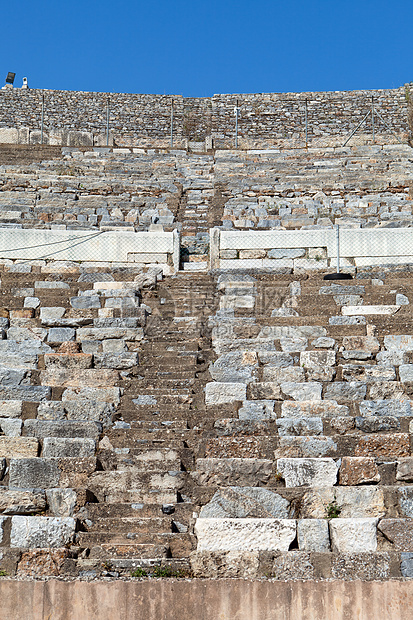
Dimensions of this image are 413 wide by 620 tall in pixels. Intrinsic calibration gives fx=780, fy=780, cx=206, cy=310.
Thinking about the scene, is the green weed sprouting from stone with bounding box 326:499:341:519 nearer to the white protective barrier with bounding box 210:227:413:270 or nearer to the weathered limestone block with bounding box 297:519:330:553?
the weathered limestone block with bounding box 297:519:330:553

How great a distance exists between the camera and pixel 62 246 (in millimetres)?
11828

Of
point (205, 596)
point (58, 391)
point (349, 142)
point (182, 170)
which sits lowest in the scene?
point (205, 596)

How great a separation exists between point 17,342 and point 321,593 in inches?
188

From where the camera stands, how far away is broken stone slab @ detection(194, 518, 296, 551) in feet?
17.7

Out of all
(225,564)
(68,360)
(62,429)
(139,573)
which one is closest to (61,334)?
(68,360)

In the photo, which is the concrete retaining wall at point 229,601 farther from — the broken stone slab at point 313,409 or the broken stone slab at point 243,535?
the broken stone slab at point 313,409

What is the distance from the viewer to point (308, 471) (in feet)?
19.8

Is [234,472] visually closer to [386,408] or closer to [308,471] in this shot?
[308,471]

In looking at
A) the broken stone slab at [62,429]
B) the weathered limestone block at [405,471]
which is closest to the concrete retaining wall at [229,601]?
the weathered limestone block at [405,471]

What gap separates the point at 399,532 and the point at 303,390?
200cm

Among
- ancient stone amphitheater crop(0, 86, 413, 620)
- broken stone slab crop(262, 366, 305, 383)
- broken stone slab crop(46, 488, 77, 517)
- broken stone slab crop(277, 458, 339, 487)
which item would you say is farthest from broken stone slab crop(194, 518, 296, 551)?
broken stone slab crop(262, 366, 305, 383)

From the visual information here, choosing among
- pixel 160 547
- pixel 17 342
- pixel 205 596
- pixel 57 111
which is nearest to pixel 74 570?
pixel 160 547

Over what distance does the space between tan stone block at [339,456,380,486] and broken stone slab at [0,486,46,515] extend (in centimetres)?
233

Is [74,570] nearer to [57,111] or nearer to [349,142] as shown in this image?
[349,142]
